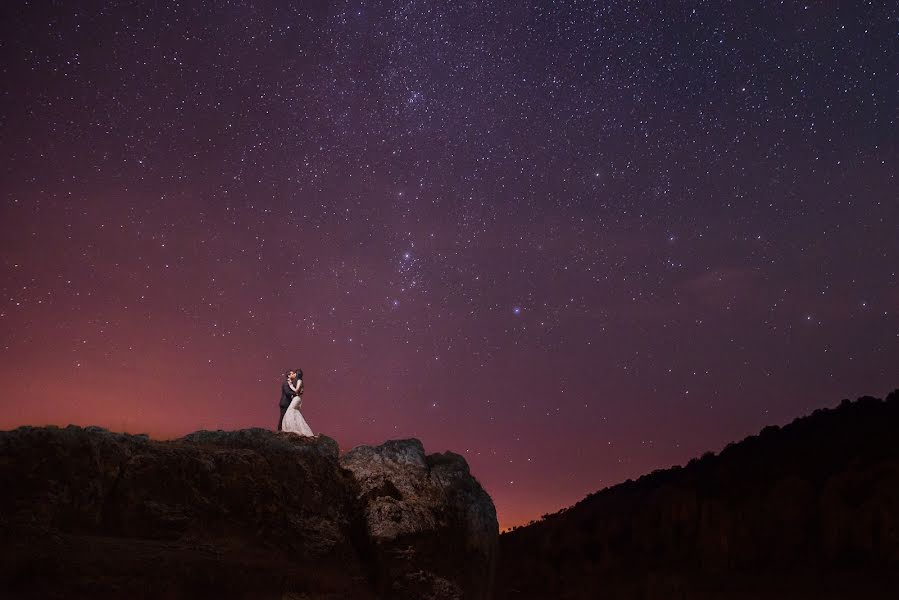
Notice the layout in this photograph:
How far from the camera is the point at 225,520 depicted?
1560 cm

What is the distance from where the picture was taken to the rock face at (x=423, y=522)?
17094 mm

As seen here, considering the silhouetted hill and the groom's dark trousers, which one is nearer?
the groom's dark trousers

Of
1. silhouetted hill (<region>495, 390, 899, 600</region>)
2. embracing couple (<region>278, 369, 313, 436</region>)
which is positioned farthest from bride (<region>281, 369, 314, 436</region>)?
silhouetted hill (<region>495, 390, 899, 600</region>)

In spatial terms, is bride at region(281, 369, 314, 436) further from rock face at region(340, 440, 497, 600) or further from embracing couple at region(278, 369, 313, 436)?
rock face at region(340, 440, 497, 600)

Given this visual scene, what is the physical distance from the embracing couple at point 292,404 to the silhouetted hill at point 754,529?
47.6 m

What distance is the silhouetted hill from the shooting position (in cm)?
6197

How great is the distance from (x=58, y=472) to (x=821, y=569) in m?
66.3

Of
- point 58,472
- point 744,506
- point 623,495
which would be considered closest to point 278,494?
point 58,472

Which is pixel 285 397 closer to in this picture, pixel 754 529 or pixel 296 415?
pixel 296 415

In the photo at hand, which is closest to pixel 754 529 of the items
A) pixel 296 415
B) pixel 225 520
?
pixel 296 415

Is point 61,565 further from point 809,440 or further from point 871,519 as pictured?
point 809,440

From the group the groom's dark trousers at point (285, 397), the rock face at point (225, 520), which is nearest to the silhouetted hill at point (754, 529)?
the groom's dark trousers at point (285, 397)

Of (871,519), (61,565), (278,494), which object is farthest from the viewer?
(871,519)

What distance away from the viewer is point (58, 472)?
13672mm
